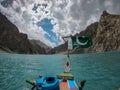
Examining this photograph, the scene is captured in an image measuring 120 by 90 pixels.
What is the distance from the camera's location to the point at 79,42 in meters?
20.3

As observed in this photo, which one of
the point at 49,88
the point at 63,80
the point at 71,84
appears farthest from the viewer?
the point at 63,80

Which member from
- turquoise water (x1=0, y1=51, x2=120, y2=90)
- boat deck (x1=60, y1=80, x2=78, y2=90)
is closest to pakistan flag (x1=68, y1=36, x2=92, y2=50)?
boat deck (x1=60, y1=80, x2=78, y2=90)

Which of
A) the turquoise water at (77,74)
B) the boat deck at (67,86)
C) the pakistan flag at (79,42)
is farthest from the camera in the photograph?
the turquoise water at (77,74)

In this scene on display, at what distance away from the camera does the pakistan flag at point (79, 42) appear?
2016 cm

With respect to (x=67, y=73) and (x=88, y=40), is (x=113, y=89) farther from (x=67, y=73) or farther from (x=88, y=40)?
(x=88, y=40)

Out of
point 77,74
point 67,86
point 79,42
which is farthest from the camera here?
point 77,74

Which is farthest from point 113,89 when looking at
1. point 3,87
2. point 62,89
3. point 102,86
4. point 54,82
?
point 54,82

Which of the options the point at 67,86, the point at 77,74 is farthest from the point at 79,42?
the point at 77,74

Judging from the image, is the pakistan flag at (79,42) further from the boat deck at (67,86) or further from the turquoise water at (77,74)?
the turquoise water at (77,74)

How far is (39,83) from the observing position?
11.5m

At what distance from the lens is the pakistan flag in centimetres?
2016

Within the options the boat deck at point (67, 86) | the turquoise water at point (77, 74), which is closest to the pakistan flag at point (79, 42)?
the boat deck at point (67, 86)

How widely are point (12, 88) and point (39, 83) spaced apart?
17.0 meters

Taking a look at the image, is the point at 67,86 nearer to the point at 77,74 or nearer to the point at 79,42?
the point at 79,42
